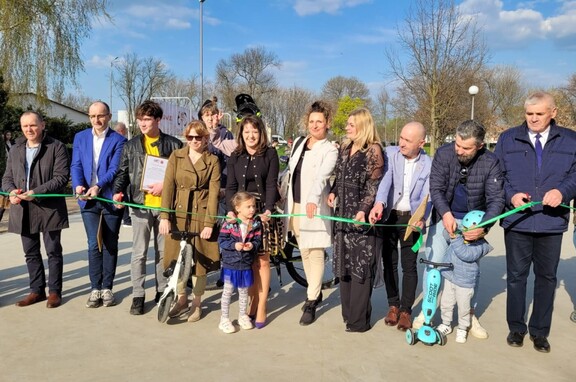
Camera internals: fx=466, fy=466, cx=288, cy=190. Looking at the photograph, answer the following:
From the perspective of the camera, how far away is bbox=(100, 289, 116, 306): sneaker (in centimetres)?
458

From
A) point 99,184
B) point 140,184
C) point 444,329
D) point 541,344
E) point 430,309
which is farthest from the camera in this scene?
point 99,184

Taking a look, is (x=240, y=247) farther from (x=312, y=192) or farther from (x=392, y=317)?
(x=392, y=317)

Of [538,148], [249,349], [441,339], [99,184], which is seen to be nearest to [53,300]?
[99,184]

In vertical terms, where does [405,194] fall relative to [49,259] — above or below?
above

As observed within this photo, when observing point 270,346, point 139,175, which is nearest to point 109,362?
point 270,346

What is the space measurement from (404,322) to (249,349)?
138 centimetres

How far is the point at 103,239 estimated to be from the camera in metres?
4.57

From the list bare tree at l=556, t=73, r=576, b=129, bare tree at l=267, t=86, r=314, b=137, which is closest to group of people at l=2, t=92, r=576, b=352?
bare tree at l=556, t=73, r=576, b=129

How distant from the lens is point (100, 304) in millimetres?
4609

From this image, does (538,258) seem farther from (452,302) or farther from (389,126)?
(389,126)

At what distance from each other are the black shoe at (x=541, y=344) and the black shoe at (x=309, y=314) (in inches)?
71.2

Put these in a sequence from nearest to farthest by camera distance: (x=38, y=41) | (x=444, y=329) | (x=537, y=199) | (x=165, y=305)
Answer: (x=537, y=199) → (x=444, y=329) → (x=165, y=305) → (x=38, y=41)

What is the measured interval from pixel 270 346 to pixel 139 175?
1986 mm

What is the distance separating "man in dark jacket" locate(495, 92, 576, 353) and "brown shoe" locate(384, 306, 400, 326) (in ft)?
3.04
